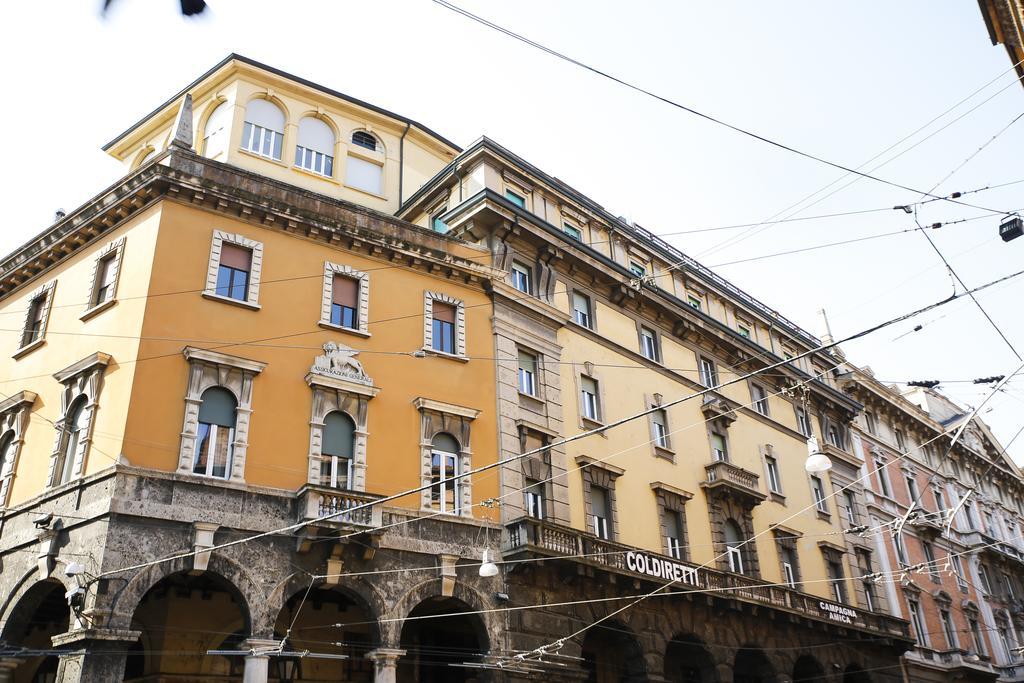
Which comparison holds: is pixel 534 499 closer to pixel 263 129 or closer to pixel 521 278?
pixel 521 278

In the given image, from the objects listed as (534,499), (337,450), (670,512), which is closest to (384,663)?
(337,450)

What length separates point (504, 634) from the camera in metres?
20.5

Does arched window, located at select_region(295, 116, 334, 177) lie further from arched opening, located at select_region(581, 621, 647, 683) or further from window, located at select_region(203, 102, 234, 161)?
arched opening, located at select_region(581, 621, 647, 683)

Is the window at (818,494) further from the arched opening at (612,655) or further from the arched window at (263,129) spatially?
the arched window at (263,129)

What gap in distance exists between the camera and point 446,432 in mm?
22219

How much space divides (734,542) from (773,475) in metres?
4.73

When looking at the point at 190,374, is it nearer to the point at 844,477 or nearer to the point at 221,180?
the point at 221,180

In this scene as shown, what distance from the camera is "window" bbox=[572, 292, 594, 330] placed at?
27.7 metres

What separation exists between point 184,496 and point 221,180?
7839 mm

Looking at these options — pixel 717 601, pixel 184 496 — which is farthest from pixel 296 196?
pixel 717 601

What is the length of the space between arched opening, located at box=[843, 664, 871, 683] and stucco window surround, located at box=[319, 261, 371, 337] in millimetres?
21265

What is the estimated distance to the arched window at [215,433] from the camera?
18.5 meters

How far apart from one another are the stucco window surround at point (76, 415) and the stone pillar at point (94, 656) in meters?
3.68

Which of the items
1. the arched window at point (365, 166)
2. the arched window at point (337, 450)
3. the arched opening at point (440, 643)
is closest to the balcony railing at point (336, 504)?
the arched window at point (337, 450)
